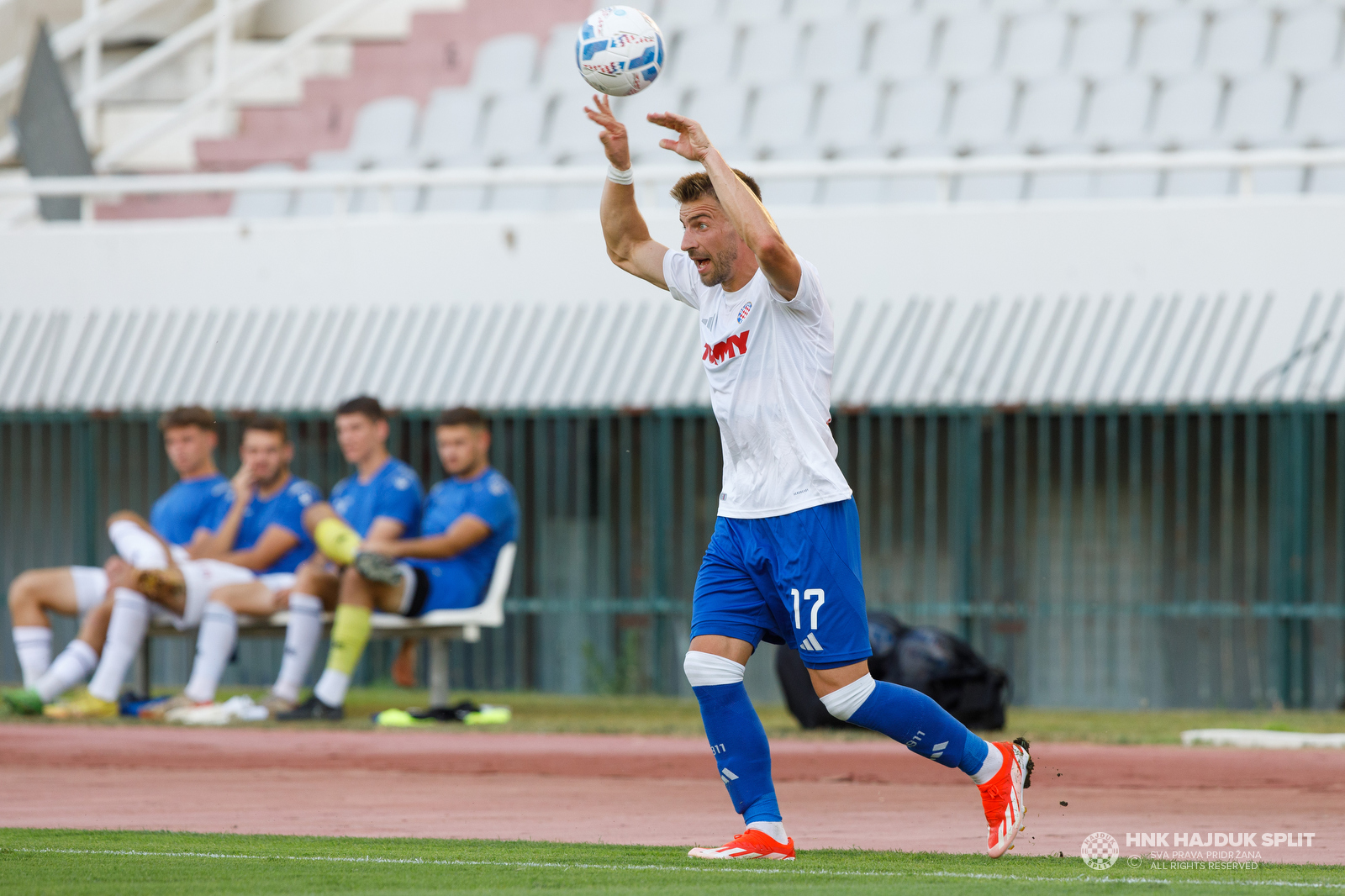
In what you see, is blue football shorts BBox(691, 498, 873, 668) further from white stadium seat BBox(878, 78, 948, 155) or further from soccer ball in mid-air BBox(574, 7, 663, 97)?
white stadium seat BBox(878, 78, 948, 155)

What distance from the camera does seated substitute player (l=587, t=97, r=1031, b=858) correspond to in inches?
225

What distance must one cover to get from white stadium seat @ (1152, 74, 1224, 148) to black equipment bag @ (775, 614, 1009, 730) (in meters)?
6.91

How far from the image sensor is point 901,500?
14.3 metres

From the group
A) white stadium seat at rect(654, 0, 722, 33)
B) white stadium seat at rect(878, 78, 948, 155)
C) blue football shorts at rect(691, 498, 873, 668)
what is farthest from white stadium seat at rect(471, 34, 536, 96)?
blue football shorts at rect(691, 498, 873, 668)

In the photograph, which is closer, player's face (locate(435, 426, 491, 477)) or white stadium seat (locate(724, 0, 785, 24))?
player's face (locate(435, 426, 491, 477))

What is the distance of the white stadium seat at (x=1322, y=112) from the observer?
1548 centimetres

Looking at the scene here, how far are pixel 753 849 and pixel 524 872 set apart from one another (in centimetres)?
73

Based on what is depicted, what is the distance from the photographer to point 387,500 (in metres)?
11.2

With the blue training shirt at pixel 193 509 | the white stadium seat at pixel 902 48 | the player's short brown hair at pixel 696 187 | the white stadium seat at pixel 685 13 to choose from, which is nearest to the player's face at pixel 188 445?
the blue training shirt at pixel 193 509

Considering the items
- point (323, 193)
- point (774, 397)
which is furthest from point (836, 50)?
point (774, 397)

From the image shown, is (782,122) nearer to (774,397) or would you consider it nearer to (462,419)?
(462,419)

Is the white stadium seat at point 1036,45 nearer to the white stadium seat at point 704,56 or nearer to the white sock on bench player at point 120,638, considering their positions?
the white stadium seat at point 704,56

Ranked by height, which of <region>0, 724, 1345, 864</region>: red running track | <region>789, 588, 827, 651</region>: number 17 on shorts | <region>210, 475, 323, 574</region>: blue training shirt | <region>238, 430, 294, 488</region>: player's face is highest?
<region>238, 430, 294, 488</region>: player's face

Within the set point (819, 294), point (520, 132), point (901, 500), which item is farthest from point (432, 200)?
point (819, 294)
